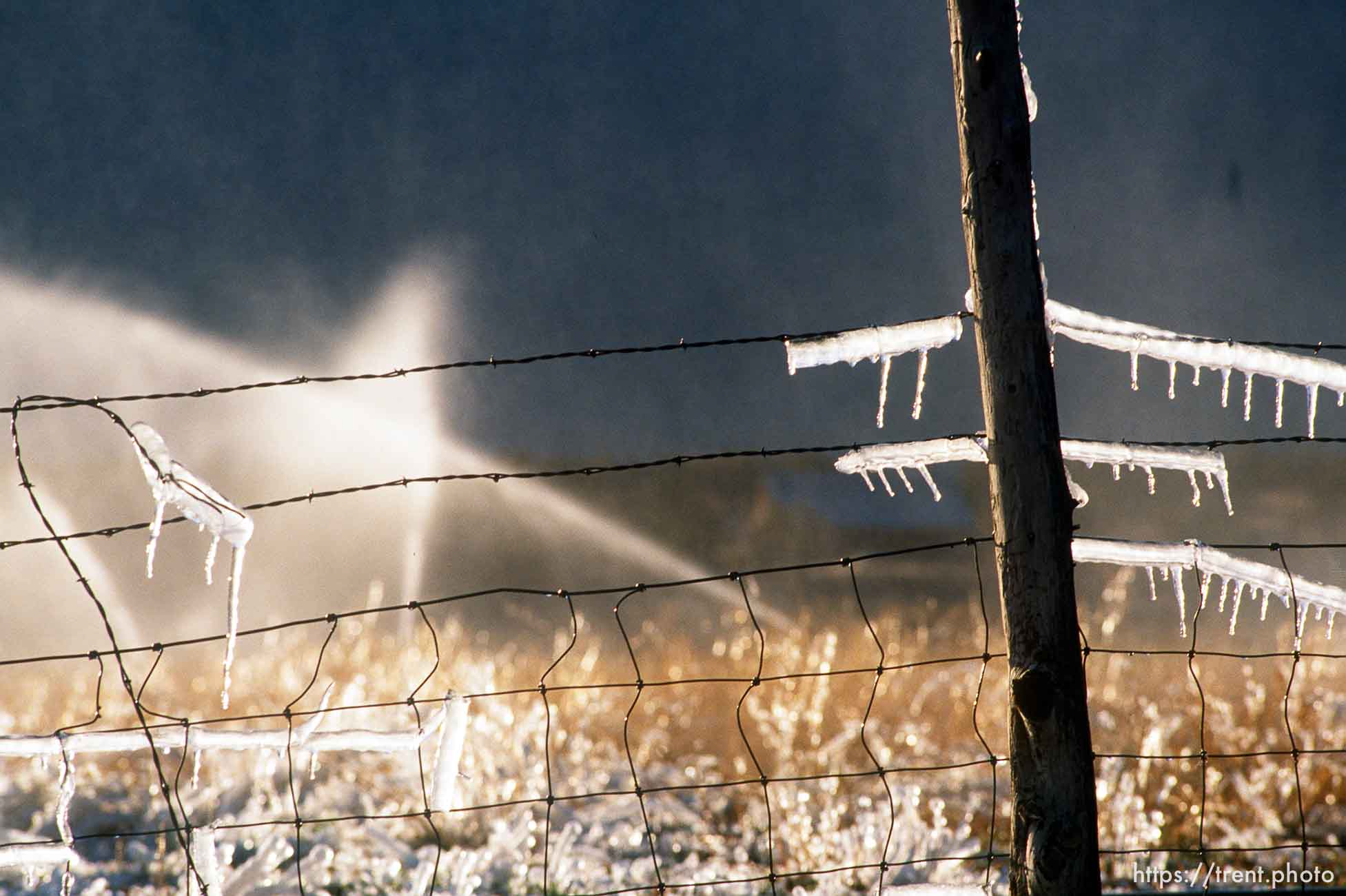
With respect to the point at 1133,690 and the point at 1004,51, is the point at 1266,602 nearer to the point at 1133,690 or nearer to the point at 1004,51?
the point at 1004,51

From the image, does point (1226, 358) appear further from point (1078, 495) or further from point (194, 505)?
point (194, 505)

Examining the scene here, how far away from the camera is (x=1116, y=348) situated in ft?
9.38

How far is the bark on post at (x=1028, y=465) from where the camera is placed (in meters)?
2.46

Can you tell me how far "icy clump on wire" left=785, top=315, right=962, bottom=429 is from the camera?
2.71 meters

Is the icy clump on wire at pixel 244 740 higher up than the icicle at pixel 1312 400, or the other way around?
the icicle at pixel 1312 400

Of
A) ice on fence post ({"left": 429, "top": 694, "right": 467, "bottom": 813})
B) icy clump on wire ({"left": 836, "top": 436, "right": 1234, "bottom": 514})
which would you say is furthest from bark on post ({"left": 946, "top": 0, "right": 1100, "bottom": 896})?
ice on fence post ({"left": 429, "top": 694, "right": 467, "bottom": 813})

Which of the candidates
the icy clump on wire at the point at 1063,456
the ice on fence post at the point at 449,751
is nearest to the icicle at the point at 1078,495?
the icy clump on wire at the point at 1063,456

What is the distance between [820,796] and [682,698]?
81.8 inches

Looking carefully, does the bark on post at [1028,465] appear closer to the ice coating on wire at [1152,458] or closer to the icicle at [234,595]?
the ice coating on wire at [1152,458]

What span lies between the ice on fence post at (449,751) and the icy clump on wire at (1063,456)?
1195 mm

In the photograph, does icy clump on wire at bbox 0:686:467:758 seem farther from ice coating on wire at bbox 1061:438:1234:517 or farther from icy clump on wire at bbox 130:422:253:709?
ice coating on wire at bbox 1061:438:1234:517

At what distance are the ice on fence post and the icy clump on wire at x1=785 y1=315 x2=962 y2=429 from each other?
1.24 meters

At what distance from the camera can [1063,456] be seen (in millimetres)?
2703

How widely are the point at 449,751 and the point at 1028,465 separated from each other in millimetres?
1620
